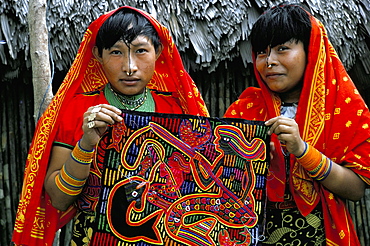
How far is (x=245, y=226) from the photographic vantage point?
2.10 metres

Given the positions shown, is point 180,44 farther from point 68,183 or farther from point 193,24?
point 68,183

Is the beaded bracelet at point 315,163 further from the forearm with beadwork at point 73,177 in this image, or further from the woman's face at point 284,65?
the forearm with beadwork at point 73,177

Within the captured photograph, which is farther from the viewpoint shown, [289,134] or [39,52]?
[39,52]

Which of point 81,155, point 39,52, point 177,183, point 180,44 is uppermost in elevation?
point 180,44

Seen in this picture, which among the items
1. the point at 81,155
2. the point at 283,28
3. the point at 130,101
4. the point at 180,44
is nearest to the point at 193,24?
the point at 180,44

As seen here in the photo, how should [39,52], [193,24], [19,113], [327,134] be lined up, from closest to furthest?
[327,134]
[39,52]
[193,24]
[19,113]

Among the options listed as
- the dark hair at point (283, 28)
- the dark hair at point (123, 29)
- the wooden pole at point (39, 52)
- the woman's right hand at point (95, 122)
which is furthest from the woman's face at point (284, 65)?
the wooden pole at point (39, 52)

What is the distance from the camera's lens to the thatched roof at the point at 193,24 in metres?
3.85

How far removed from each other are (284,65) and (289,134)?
1.29 ft

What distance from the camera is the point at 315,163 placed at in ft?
6.86

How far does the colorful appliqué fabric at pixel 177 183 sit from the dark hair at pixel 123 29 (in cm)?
34

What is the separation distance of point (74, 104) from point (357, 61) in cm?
314

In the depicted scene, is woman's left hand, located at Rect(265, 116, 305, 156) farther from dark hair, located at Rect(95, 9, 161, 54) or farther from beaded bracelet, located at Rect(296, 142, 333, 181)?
dark hair, located at Rect(95, 9, 161, 54)

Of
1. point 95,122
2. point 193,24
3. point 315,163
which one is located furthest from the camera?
point 193,24
